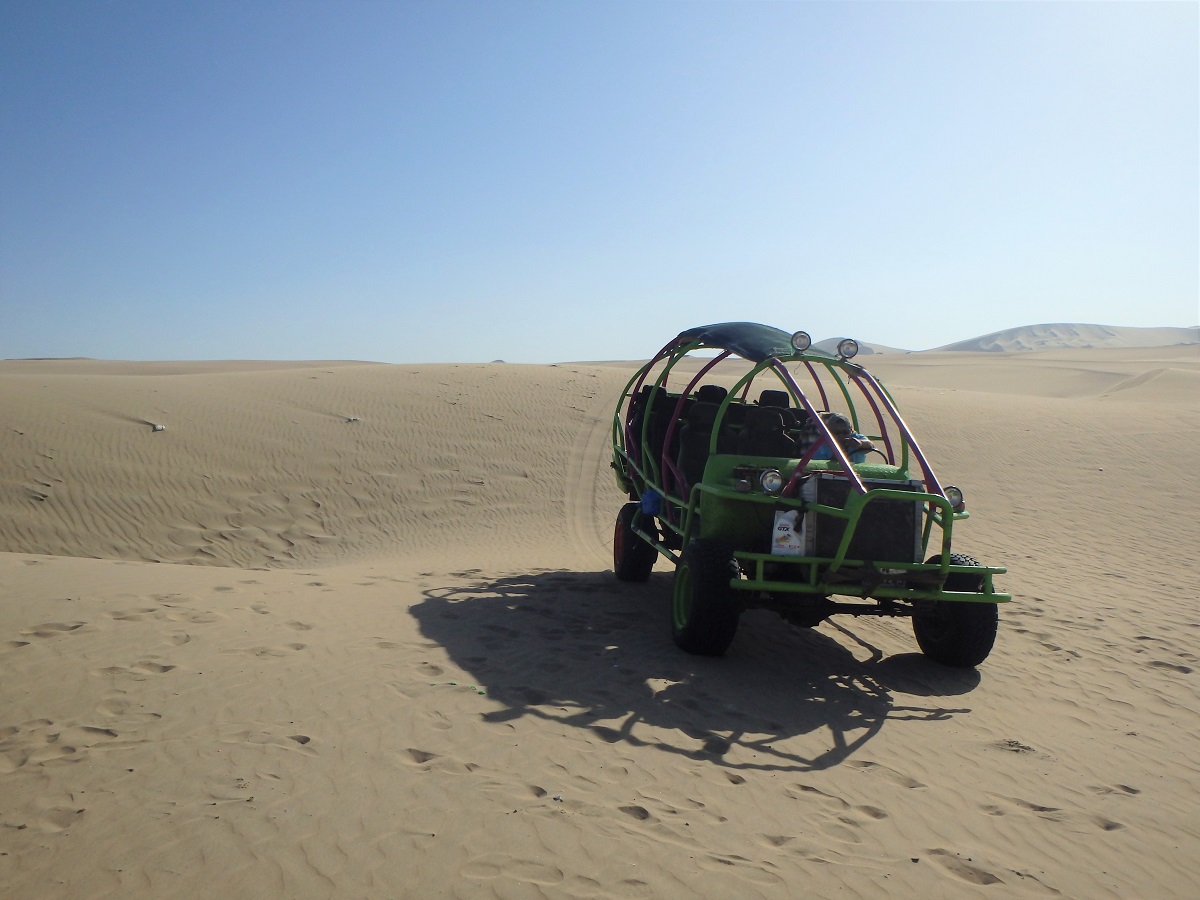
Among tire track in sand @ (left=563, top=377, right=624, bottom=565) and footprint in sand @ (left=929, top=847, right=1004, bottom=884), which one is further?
tire track in sand @ (left=563, top=377, right=624, bottom=565)

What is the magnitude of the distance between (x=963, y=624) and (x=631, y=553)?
3486 millimetres

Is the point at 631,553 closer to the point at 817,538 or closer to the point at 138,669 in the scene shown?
the point at 817,538

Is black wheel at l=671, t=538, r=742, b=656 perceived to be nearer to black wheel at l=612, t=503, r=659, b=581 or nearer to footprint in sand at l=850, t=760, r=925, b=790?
footprint in sand at l=850, t=760, r=925, b=790

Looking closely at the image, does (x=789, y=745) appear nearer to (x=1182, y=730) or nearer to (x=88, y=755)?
(x=1182, y=730)

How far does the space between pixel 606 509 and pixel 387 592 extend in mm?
5697

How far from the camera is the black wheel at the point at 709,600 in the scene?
591cm

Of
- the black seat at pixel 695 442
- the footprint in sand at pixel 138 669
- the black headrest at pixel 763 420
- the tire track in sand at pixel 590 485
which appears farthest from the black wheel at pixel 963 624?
the footprint in sand at pixel 138 669

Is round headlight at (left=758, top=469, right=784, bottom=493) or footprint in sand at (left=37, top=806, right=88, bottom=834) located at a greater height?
round headlight at (left=758, top=469, right=784, bottom=493)

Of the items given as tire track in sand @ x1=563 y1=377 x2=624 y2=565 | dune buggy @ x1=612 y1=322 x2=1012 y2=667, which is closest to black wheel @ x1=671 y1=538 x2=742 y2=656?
dune buggy @ x1=612 y1=322 x2=1012 y2=667

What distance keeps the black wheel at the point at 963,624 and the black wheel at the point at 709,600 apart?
142cm

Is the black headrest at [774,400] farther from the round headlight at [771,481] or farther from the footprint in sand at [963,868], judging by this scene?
the footprint in sand at [963,868]

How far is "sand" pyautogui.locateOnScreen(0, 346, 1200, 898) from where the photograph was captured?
11.4 ft

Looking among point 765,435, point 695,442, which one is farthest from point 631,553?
point 765,435

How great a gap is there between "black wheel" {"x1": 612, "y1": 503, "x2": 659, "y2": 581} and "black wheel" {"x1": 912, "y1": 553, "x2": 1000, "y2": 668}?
305 cm
